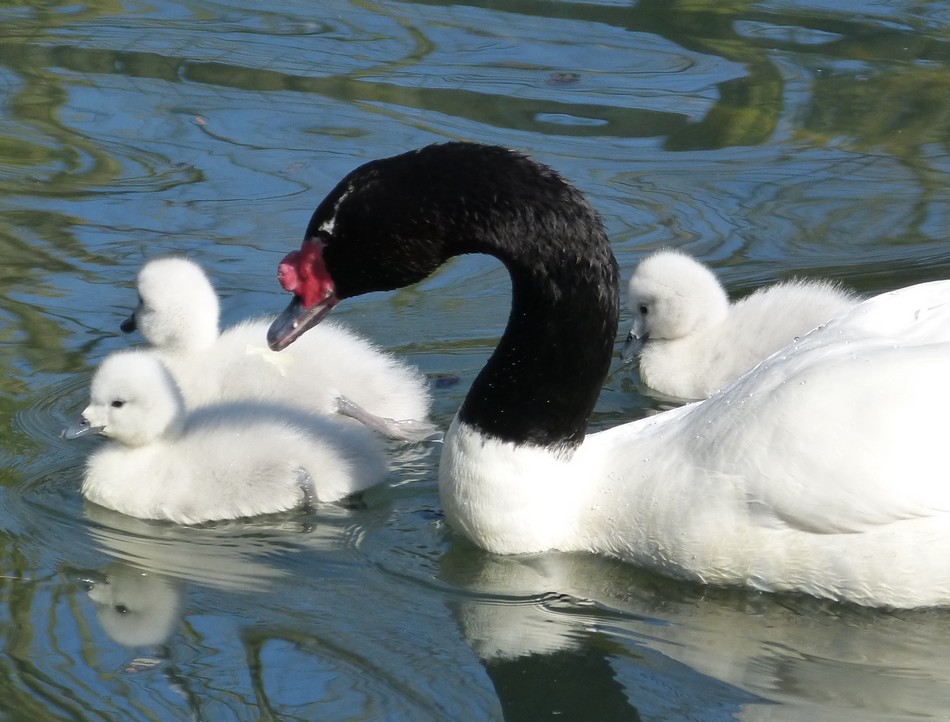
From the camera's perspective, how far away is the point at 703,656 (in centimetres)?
393

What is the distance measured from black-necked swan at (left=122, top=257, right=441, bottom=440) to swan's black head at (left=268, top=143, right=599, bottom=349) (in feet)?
2.75

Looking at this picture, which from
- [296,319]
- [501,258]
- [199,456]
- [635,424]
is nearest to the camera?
[501,258]

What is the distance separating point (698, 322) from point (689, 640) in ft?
6.33

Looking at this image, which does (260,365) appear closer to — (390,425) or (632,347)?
(390,425)

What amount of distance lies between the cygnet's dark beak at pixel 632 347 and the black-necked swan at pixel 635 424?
4.18 ft

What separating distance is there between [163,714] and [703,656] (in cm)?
128

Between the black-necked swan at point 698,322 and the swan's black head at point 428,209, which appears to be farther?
the black-necked swan at point 698,322

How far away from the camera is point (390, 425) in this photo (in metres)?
5.20

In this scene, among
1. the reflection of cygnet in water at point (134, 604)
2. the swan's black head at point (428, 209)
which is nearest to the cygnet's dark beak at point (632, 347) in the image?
the swan's black head at point (428, 209)

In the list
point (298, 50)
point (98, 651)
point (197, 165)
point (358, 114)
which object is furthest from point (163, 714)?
point (298, 50)

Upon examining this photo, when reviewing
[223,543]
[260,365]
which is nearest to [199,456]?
[223,543]

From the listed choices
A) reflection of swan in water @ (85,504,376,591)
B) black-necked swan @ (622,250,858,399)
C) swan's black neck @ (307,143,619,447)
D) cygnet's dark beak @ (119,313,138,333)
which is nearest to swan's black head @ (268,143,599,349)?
swan's black neck @ (307,143,619,447)

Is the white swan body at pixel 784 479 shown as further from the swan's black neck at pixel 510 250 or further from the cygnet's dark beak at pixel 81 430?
the cygnet's dark beak at pixel 81 430

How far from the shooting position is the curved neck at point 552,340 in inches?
165
